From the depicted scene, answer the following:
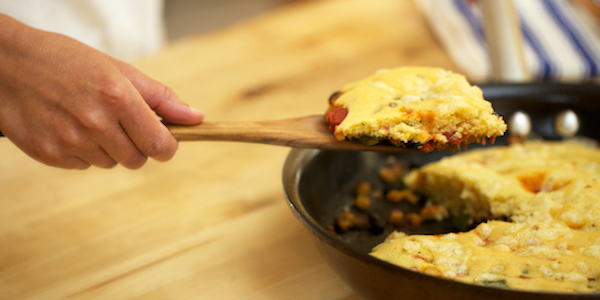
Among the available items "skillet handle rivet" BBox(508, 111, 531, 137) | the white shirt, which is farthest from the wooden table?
"skillet handle rivet" BBox(508, 111, 531, 137)

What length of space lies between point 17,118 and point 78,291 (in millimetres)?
562

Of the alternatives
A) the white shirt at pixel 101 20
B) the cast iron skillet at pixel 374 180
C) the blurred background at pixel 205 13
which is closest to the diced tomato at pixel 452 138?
the cast iron skillet at pixel 374 180

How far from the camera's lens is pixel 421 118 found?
4.35 ft

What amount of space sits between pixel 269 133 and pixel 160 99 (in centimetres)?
36

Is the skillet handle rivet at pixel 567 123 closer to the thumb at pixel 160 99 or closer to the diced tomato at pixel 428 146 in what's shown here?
the diced tomato at pixel 428 146

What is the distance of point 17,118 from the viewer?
134cm

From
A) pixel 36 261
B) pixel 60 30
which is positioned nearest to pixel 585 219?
pixel 36 261

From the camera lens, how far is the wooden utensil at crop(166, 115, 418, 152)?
1409mm

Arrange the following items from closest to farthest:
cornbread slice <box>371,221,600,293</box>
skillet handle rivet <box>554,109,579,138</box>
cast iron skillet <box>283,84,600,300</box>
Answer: cast iron skillet <box>283,84,600,300</box>
cornbread slice <box>371,221,600,293</box>
skillet handle rivet <box>554,109,579,138</box>

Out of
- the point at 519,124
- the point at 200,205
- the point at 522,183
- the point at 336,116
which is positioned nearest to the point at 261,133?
the point at 336,116

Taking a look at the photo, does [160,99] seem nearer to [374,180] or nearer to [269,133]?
[269,133]

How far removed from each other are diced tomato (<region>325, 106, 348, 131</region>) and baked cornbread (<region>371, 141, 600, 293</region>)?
37 cm

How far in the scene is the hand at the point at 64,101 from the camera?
1.29 m

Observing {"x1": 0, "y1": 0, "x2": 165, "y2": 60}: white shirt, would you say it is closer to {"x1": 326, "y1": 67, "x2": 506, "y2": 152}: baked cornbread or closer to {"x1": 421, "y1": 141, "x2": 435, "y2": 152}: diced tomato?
{"x1": 326, "y1": 67, "x2": 506, "y2": 152}: baked cornbread
